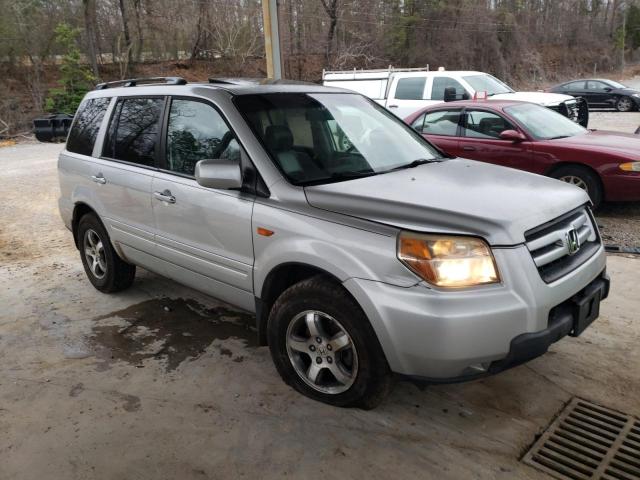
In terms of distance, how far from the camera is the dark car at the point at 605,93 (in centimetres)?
2069

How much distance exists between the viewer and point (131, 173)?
4.06m

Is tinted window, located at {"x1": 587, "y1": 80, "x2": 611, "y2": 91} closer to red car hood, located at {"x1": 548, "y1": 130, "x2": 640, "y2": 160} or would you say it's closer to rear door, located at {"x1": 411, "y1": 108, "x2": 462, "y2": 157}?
red car hood, located at {"x1": 548, "y1": 130, "x2": 640, "y2": 160}

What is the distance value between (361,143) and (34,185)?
904 centimetres

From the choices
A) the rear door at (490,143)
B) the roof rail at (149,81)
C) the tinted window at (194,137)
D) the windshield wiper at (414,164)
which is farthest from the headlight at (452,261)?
the rear door at (490,143)

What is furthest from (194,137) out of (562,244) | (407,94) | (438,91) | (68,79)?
(68,79)

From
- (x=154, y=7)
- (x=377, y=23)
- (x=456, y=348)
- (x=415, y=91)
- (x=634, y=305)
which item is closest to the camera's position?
(x=456, y=348)

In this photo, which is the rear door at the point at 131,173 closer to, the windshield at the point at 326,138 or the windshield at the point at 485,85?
the windshield at the point at 326,138

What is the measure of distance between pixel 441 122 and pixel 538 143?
161 centimetres

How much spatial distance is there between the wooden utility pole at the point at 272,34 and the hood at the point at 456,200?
5.18m

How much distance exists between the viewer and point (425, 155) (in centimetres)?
383

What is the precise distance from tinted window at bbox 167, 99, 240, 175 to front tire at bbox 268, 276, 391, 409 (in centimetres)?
100

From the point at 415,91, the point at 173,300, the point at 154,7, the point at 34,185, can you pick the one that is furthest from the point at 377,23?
the point at 173,300

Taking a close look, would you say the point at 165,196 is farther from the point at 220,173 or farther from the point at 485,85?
the point at 485,85

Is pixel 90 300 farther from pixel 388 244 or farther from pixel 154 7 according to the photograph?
pixel 154 7
